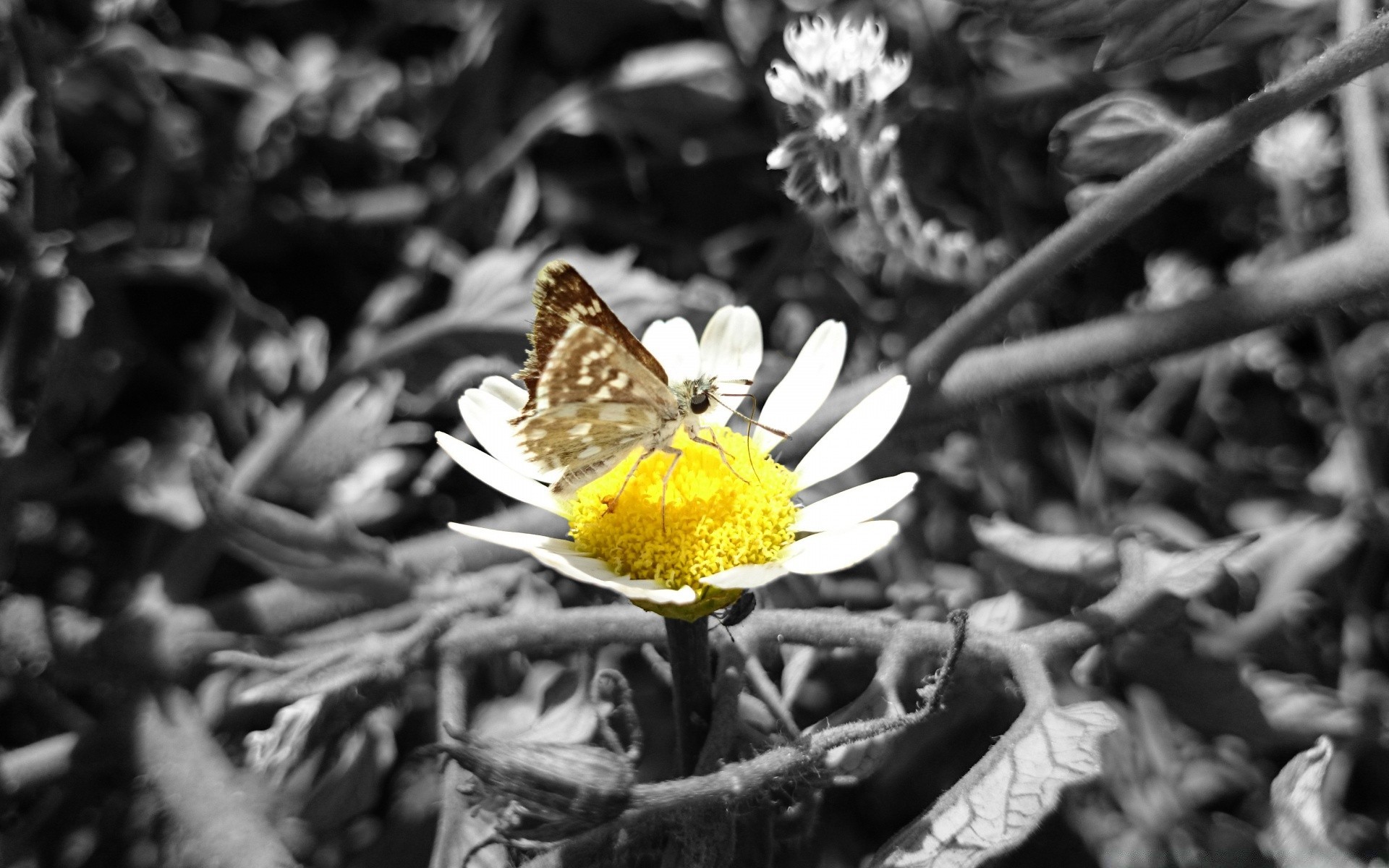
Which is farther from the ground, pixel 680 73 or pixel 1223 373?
pixel 1223 373

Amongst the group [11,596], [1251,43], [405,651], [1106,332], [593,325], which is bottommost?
[11,596]

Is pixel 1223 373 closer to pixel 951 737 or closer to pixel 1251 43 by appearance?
pixel 1251 43

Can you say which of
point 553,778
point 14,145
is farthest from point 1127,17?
point 14,145

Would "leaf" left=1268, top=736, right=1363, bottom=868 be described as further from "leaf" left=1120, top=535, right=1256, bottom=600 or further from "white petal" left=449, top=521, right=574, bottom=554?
"white petal" left=449, top=521, right=574, bottom=554

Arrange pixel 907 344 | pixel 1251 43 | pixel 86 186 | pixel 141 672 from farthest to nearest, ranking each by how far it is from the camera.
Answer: pixel 86 186
pixel 1251 43
pixel 907 344
pixel 141 672

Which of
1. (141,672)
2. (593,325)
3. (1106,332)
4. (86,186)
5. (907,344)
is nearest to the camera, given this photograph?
(593,325)

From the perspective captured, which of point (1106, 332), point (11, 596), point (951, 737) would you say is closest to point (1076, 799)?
point (951, 737)
